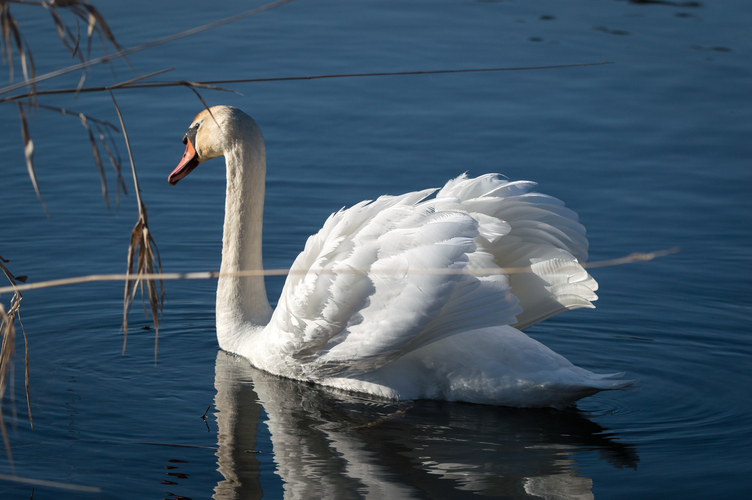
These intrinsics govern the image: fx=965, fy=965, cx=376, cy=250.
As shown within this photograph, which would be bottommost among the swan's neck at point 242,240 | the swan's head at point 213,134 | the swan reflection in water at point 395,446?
the swan reflection in water at point 395,446

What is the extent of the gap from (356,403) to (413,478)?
0.90 meters

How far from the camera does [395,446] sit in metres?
4.45

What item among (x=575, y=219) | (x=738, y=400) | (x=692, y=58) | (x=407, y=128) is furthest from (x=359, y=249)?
(x=692, y=58)

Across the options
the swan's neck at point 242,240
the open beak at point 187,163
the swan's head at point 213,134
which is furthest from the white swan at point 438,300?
the open beak at point 187,163

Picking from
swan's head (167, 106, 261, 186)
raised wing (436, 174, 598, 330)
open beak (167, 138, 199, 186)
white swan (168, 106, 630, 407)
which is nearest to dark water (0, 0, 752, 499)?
white swan (168, 106, 630, 407)

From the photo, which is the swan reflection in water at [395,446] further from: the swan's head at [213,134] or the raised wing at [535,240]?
the swan's head at [213,134]

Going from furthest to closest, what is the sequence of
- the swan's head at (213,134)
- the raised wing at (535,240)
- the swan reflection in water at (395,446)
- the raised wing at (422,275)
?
the swan's head at (213,134), the raised wing at (535,240), the raised wing at (422,275), the swan reflection in water at (395,446)

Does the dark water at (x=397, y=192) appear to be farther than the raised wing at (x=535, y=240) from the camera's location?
No

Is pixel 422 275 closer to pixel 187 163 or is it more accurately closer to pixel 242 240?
pixel 242 240

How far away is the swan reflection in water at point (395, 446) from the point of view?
4047 millimetres

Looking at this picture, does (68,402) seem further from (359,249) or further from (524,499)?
(524,499)

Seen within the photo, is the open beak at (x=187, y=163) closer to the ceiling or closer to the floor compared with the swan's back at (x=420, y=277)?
closer to the ceiling

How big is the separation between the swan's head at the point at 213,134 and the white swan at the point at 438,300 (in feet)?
2.65

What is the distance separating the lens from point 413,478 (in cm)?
412
